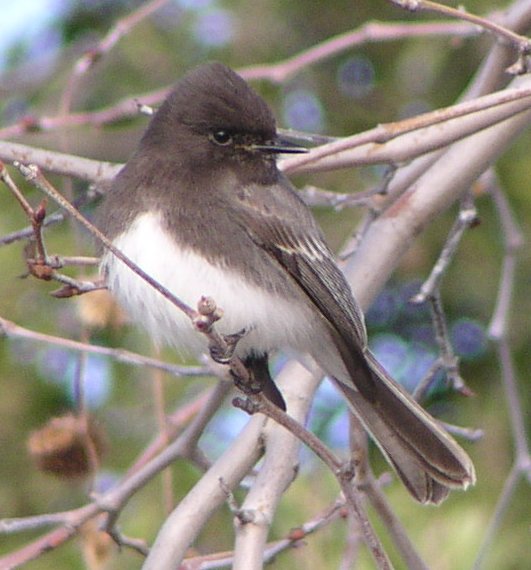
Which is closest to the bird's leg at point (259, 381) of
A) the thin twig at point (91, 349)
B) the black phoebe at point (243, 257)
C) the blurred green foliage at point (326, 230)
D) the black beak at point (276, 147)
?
the black phoebe at point (243, 257)

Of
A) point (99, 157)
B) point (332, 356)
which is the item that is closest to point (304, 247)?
point (332, 356)

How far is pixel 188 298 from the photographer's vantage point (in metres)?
2.80

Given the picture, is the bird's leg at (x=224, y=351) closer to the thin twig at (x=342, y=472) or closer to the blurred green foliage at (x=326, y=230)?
the thin twig at (x=342, y=472)

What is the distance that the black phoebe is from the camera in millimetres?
2846

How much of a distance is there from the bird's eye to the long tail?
59 cm

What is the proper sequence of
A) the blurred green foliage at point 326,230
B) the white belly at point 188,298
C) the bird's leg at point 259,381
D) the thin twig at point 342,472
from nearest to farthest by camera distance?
the thin twig at point 342,472 < the bird's leg at point 259,381 < the white belly at point 188,298 < the blurred green foliage at point 326,230

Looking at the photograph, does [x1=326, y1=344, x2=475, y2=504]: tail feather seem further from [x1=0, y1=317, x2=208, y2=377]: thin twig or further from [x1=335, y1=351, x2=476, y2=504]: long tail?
[x1=0, y1=317, x2=208, y2=377]: thin twig

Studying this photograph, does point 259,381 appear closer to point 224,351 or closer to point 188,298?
point 188,298

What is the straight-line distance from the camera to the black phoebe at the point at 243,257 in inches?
112

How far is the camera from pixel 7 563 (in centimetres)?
283

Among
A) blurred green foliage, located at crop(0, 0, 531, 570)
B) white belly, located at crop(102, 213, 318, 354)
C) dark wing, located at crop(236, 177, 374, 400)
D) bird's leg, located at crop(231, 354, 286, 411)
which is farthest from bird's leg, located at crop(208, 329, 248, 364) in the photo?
blurred green foliage, located at crop(0, 0, 531, 570)

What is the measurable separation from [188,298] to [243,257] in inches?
6.9

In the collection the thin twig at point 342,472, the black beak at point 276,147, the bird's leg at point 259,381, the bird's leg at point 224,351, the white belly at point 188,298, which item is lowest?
the thin twig at point 342,472

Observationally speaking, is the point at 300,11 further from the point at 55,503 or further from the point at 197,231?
the point at 197,231
